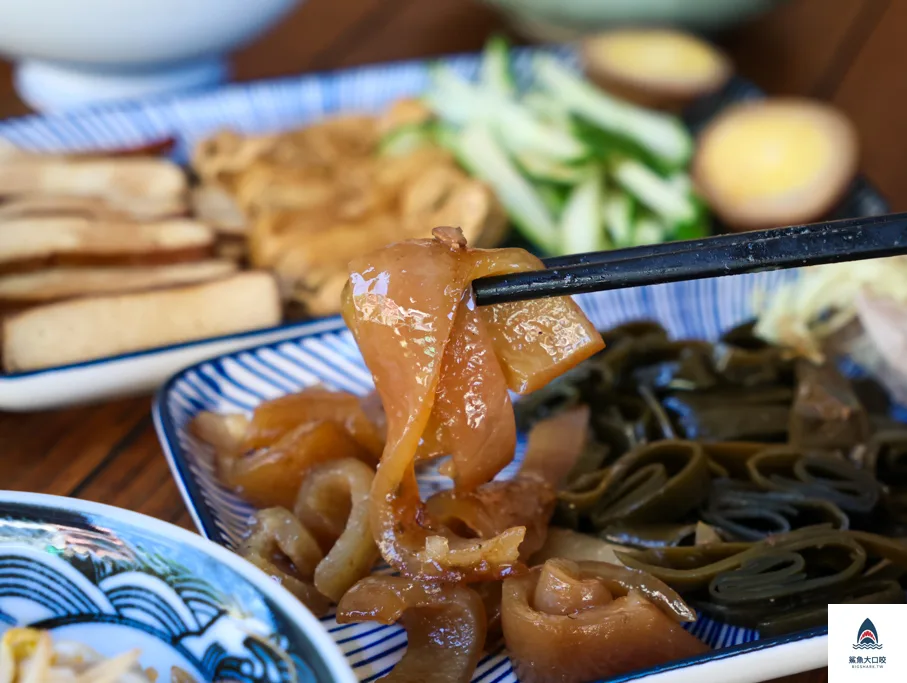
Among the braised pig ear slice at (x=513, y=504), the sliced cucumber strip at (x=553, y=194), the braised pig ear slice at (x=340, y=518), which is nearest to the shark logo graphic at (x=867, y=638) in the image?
the braised pig ear slice at (x=513, y=504)

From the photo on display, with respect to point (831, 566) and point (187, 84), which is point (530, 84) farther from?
point (831, 566)

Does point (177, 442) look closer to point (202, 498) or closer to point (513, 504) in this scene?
point (202, 498)

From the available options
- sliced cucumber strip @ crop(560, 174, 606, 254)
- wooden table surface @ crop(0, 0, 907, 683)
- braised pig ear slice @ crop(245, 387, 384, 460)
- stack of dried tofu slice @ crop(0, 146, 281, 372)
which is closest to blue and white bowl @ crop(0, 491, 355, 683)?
braised pig ear slice @ crop(245, 387, 384, 460)

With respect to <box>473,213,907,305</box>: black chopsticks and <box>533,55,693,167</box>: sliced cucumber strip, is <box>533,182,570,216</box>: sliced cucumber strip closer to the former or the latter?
<box>533,55,693,167</box>: sliced cucumber strip

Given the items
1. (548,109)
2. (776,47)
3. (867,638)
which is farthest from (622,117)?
(867,638)

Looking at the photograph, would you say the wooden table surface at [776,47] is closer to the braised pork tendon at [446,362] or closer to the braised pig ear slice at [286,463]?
the braised pork tendon at [446,362]
